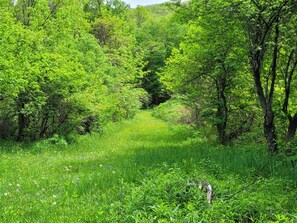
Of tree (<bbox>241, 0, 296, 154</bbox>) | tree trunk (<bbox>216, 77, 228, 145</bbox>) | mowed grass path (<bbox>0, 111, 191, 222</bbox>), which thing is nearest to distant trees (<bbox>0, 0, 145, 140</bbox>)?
mowed grass path (<bbox>0, 111, 191, 222</bbox>)

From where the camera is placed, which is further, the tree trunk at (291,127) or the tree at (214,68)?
the tree at (214,68)

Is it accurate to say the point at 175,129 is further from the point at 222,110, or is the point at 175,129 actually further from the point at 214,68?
the point at 214,68

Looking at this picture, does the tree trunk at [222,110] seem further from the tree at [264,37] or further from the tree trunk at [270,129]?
the tree trunk at [270,129]

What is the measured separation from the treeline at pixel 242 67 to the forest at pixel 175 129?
0.15 ft

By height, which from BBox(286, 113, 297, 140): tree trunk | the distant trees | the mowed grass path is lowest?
the mowed grass path

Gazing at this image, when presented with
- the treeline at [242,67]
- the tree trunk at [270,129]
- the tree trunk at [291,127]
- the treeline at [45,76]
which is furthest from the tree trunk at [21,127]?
the tree trunk at [291,127]

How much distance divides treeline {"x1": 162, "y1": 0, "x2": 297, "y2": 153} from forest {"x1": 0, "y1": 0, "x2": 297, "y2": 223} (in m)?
0.04

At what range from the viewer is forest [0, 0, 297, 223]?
4.81 meters

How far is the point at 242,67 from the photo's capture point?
10.7m

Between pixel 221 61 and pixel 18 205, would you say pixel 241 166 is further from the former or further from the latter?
pixel 221 61

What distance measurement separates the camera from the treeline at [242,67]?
25.8 ft

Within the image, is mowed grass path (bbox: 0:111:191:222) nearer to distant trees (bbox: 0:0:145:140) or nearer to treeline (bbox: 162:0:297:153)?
distant trees (bbox: 0:0:145:140)

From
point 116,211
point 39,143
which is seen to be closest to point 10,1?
point 39,143

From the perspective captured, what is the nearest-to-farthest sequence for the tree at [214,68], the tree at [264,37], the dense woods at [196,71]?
1. the tree at [264,37]
2. the dense woods at [196,71]
3. the tree at [214,68]
